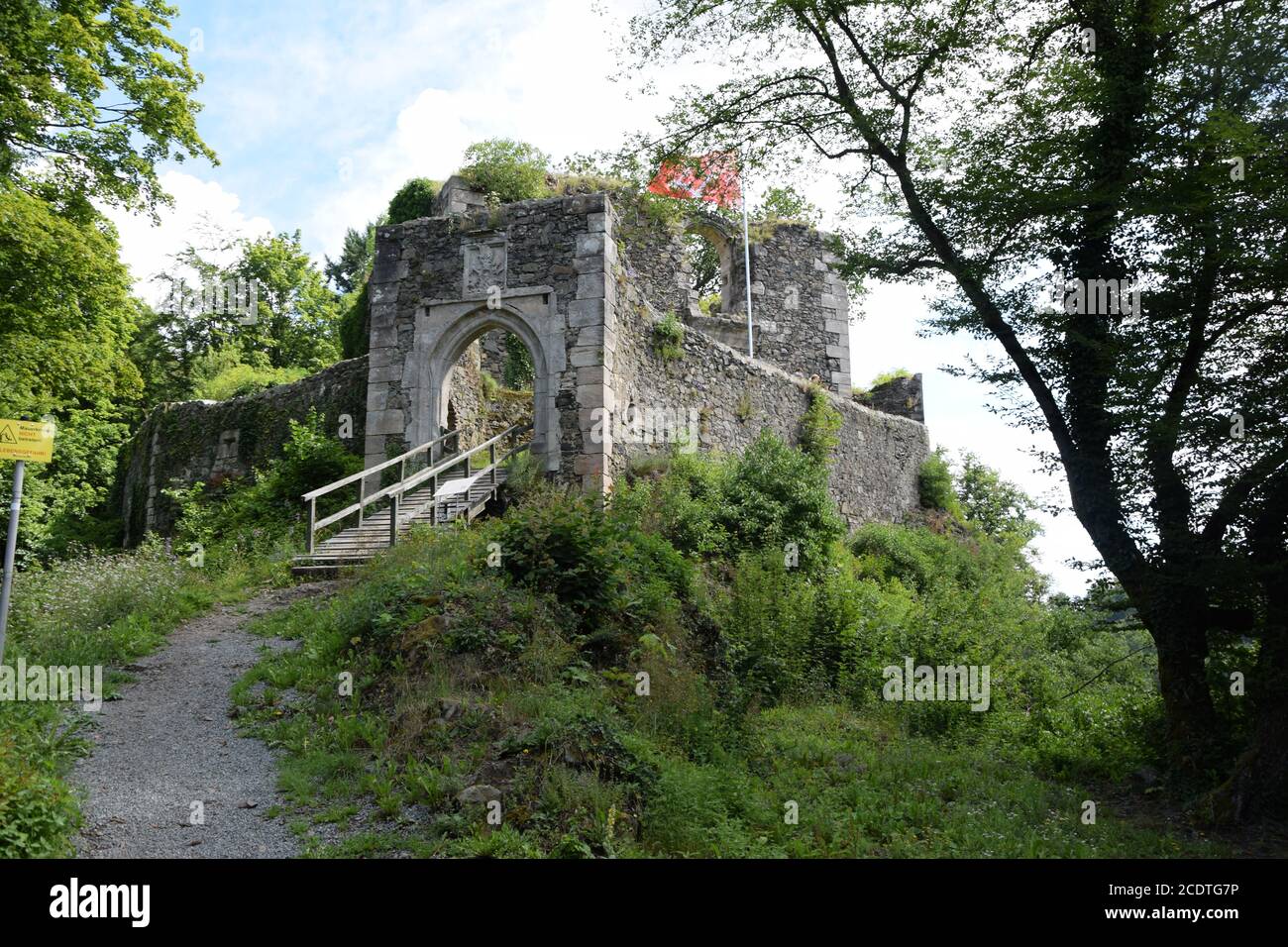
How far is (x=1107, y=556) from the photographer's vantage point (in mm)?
8523

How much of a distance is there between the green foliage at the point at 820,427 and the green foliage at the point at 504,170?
7.19m

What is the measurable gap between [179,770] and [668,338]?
10.8 metres

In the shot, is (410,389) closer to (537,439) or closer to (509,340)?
Result: (537,439)

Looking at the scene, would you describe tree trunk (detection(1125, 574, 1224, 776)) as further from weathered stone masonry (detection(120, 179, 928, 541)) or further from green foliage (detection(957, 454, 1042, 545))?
green foliage (detection(957, 454, 1042, 545))

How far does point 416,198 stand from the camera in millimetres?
21172

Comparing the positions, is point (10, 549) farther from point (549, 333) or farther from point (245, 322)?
point (245, 322)

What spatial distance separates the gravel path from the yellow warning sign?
2.09 meters

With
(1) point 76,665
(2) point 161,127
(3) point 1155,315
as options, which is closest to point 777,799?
(3) point 1155,315

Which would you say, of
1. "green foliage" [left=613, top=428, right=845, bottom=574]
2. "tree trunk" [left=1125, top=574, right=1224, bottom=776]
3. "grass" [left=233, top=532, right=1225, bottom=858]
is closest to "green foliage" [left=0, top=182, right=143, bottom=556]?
"grass" [left=233, top=532, right=1225, bottom=858]

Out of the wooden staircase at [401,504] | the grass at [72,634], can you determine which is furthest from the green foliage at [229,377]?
the grass at [72,634]

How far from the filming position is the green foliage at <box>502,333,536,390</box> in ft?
64.6

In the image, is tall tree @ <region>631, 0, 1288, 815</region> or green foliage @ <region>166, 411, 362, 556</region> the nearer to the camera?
tall tree @ <region>631, 0, 1288, 815</region>

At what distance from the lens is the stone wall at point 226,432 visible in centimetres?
1655
